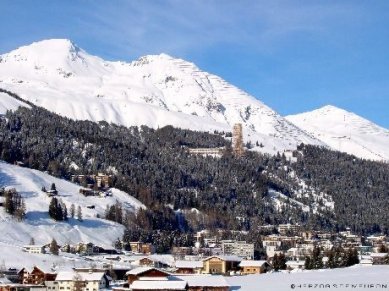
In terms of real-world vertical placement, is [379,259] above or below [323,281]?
above

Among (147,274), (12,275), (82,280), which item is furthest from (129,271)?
(12,275)

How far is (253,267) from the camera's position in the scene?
157500mm

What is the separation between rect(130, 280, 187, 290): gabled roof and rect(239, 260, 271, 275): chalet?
141 ft

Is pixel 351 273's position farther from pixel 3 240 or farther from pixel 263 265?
pixel 3 240

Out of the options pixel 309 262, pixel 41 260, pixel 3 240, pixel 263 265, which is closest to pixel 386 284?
pixel 309 262

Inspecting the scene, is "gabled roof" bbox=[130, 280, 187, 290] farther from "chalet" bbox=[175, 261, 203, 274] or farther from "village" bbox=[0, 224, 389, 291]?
"chalet" bbox=[175, 261, 203, 274]

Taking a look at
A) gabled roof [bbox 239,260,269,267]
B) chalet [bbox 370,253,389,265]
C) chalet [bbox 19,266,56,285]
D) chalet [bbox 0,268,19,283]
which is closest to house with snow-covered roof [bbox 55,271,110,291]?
chalet [bbox 19,266,56,285]

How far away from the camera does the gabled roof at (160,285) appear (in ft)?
361

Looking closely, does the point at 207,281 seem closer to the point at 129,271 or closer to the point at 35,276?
the point at 129,271

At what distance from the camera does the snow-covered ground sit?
10412 centimetres

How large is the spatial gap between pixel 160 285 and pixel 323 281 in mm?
22447

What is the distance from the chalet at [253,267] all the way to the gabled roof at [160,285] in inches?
1694

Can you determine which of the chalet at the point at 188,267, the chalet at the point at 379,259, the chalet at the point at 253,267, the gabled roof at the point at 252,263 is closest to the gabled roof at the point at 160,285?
the chalet at the point at 188,267

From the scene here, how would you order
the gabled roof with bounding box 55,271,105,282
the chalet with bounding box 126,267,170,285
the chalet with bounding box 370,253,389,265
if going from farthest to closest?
1. the chalet with bounding box 370,253,389,265
2. the chalet with bounding box 126,267,170,285
3. the gabled roof with bounding box 55,271,105,282
